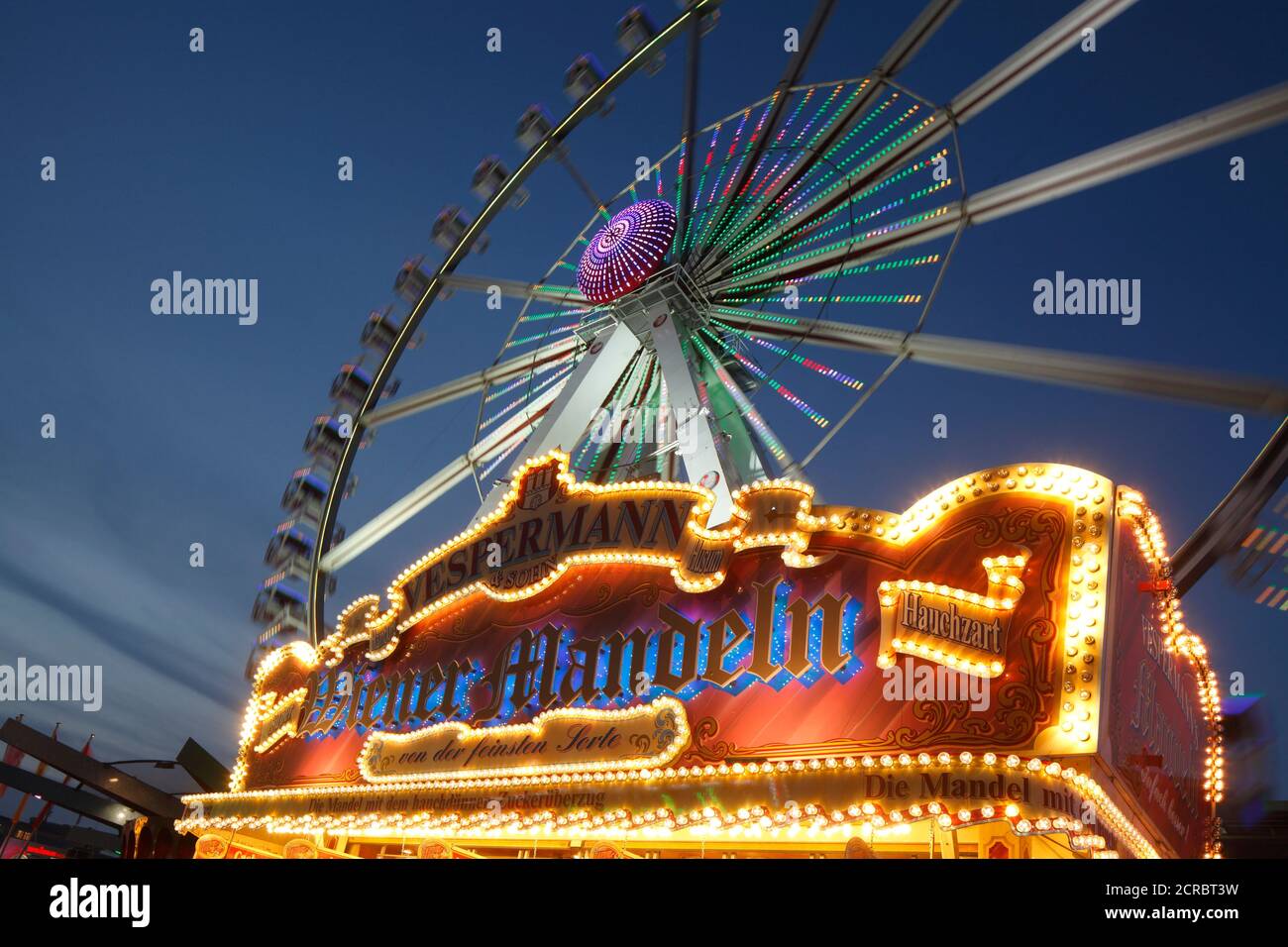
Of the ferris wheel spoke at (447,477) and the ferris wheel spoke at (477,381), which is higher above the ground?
the ferris wheel spoke at (477,381)

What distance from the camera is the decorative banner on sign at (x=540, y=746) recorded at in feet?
27.3

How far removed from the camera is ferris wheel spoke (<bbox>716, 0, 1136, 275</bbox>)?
10250 mm

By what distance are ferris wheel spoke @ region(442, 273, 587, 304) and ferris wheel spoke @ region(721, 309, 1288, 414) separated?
13.6ft

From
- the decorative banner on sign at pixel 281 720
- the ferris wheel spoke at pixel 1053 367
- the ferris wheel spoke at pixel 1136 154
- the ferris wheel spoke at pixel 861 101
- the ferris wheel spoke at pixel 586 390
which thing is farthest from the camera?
the ferris wheel spoke at pixel 586 390

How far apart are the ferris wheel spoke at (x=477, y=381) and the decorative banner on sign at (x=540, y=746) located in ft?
24.3

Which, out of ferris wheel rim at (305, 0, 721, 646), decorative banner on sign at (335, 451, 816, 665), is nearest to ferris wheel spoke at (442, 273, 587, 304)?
ferris wheel rim at (305, 0, 721, 646)

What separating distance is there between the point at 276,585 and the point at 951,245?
12.8m

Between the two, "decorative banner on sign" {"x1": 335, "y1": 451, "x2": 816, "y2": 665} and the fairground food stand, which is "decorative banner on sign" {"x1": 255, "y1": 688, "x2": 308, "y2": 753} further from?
the fairground food stand

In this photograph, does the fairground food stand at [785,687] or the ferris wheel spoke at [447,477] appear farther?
the ferris wheel spoke at [447,477]

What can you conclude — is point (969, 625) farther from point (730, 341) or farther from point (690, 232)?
point (690, 232)

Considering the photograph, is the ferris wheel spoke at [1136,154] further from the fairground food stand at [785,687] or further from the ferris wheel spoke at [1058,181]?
the fairground food stand at [785,687]

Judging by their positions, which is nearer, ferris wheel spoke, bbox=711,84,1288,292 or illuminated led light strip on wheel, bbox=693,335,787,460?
ferris wheel spoke, bbox=711,84,1288,292
